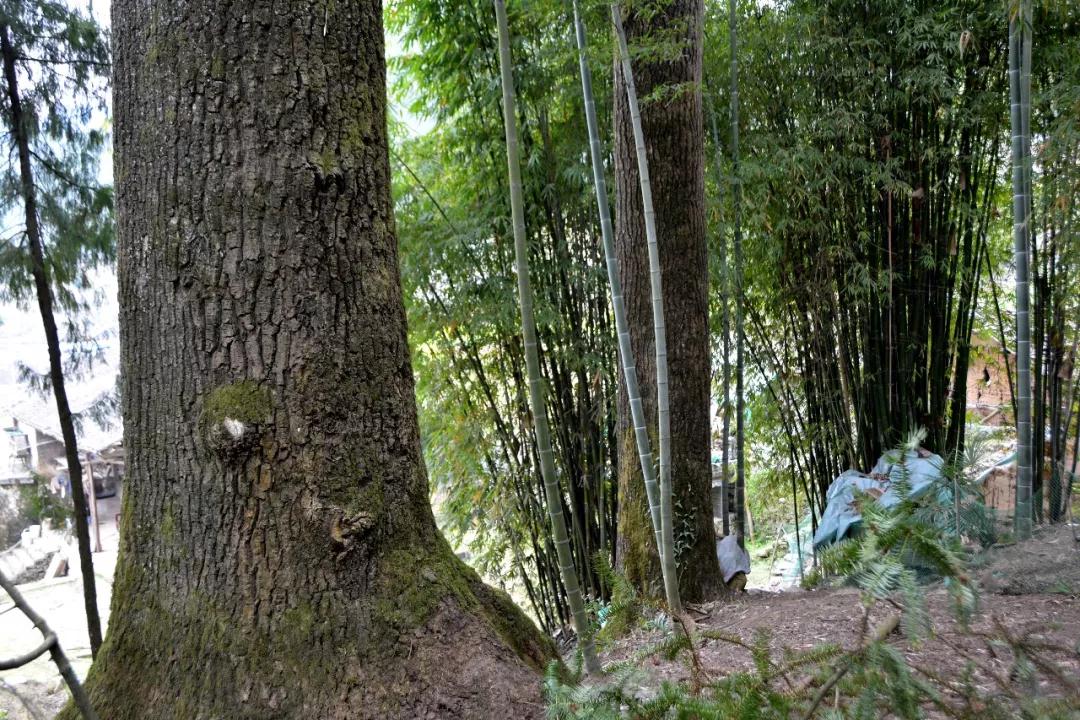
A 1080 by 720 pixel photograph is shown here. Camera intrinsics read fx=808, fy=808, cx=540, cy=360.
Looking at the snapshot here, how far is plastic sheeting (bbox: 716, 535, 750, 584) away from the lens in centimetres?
359

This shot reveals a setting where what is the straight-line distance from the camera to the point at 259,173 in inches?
52.9

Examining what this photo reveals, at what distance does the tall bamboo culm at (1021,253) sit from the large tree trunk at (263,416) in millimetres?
2558

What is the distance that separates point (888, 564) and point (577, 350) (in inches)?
125

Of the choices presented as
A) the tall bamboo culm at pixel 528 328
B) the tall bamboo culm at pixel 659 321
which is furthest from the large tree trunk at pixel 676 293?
the tall bamboo culm at pixel 528 328

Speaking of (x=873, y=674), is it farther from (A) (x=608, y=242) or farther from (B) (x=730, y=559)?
(B) (x=730, y=559)

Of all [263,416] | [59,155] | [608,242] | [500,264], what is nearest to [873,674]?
[263,416]

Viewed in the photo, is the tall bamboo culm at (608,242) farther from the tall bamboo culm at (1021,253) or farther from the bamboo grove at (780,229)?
the tall bamboo culm at (1021,253)

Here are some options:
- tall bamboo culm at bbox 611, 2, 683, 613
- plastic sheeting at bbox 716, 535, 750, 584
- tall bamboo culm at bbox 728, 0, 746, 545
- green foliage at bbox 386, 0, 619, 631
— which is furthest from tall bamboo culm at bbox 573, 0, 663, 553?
tall bamboo culm at bbox 728, 0, 746, 545

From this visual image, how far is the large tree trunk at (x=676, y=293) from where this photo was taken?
10.7 feet

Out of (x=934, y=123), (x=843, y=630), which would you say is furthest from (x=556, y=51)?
(x=843, y=630)

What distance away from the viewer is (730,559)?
363 cm

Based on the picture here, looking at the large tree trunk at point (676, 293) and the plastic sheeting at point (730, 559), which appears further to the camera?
the plastic sheeting at point (730, 559)

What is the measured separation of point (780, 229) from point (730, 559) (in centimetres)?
167

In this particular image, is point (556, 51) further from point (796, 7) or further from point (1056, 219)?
point (1056, 219)
